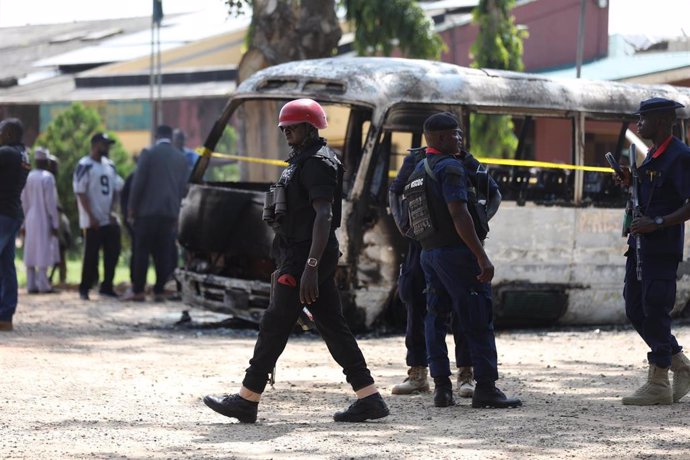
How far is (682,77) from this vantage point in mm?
19156

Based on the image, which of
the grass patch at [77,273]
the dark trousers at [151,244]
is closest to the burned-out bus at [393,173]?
the dark trousers at [151,244]

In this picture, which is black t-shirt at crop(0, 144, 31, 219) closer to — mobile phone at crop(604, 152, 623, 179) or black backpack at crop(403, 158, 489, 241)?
black backpack at crop(403, 158, 489, 241)

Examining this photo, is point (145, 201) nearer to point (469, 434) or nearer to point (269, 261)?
point (269, 261)

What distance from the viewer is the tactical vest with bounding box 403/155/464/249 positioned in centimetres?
823

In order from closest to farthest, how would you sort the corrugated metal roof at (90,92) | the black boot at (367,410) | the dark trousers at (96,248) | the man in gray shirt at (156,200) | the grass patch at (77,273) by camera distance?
the black boot at (367,410) < the man in gray shirt at (156,200) < the dark trousers at (96,248) < the grass patch at (77,273) < the corrugated metal roof at (90,92)

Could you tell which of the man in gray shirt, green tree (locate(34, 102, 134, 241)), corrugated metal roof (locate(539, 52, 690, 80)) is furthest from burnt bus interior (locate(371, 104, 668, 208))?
green tree (locate(34, 102, 134, 241))

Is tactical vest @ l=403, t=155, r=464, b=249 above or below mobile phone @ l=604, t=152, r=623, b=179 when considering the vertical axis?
below

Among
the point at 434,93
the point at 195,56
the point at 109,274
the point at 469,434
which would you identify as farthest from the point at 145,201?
the point at 195,56

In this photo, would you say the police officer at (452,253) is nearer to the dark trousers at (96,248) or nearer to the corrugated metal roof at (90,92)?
the dark trousers at (96,248)

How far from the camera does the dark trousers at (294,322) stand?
7.68 meters

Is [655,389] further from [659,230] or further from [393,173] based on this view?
[393,173]

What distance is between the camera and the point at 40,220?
56.6 feet

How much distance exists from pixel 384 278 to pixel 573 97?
2572 millimetres

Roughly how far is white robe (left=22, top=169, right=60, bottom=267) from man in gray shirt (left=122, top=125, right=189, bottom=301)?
1.86m
